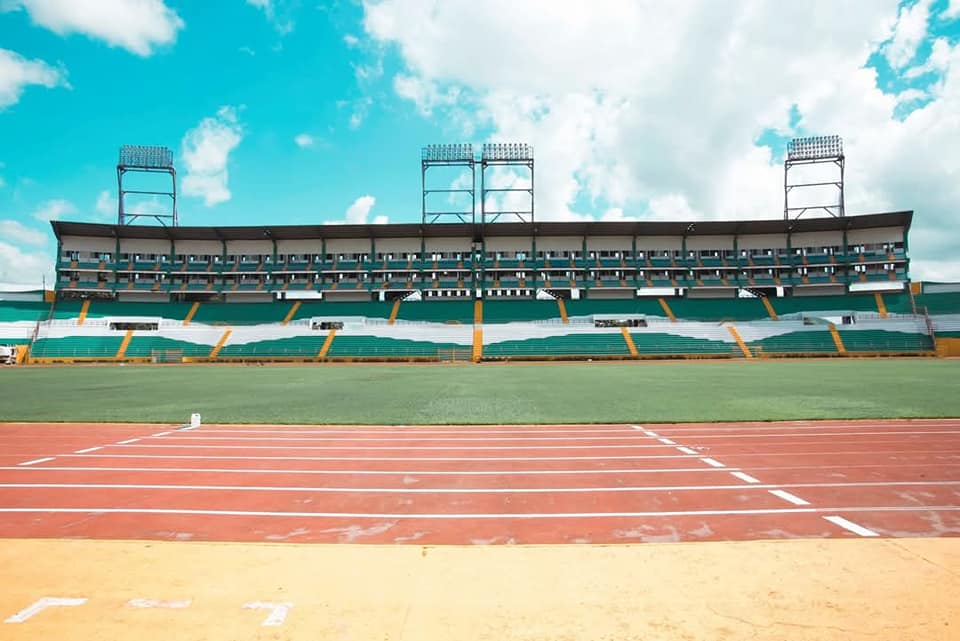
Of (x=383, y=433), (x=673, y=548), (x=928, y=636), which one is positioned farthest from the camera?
(x=383, y=433)

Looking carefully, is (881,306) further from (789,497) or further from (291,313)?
(291,313)

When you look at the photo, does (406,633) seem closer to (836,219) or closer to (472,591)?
(472,591)

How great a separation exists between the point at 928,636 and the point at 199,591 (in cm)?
417

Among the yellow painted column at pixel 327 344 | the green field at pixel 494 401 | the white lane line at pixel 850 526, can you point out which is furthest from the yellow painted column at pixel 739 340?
the white lane line at pixel 850 526

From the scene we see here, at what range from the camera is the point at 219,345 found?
43531 mm

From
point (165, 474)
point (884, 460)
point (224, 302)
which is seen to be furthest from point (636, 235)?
point (165, 474)

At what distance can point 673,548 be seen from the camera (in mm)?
3875

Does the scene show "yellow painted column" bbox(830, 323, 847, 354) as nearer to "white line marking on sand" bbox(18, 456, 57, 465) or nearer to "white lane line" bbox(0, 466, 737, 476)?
"white lane line" bbox(0, 466, 737, 476)

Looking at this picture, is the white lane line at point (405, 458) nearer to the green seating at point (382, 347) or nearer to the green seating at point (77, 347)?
the green seating at point (382, 347)

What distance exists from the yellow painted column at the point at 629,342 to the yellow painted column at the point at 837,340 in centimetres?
1572

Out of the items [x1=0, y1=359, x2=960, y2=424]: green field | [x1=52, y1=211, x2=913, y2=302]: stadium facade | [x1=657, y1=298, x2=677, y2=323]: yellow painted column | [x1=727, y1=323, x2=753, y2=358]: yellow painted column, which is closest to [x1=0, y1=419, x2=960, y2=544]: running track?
[x1=0, y1=359, x2=960, y2=424]: green field

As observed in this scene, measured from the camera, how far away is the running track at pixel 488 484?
180 inches

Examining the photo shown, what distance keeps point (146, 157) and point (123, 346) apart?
23403 mm

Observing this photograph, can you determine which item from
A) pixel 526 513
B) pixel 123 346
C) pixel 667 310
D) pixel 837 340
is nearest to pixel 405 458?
pixel 526 513
